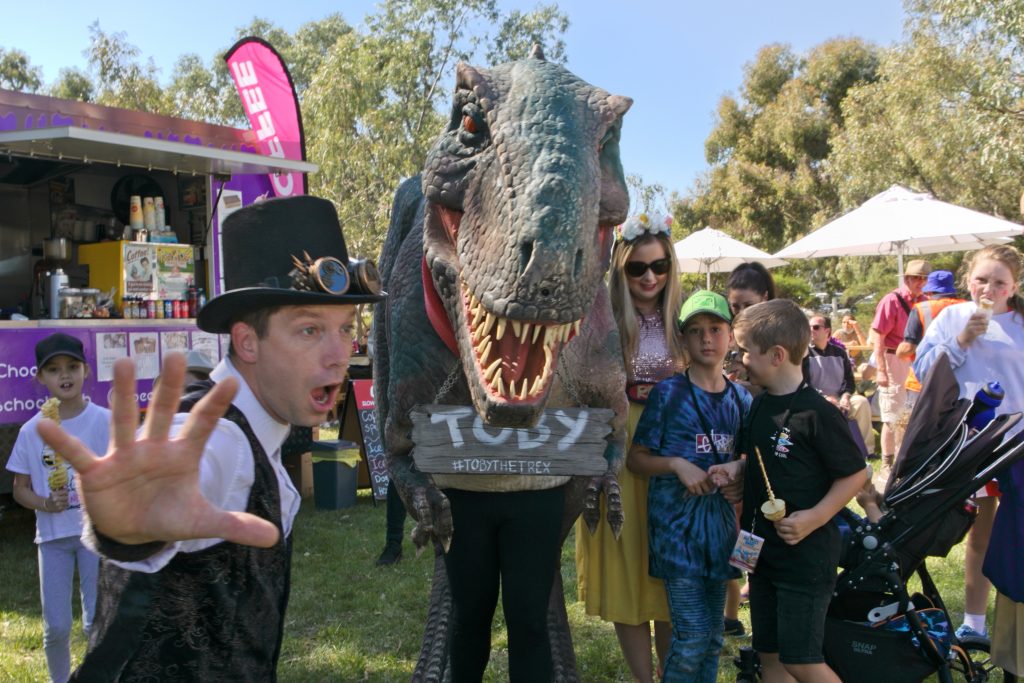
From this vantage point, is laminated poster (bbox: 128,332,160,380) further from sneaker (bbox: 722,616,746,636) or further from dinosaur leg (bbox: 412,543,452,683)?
sneaker (bbox: 722,616,746,636)

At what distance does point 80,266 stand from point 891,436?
25.6 ft

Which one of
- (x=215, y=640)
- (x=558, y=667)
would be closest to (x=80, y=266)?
(x=558, y=667)

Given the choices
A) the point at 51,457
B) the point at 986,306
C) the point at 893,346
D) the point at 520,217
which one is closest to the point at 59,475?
the point at 51,457

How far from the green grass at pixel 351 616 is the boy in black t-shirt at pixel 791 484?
3.80 feet

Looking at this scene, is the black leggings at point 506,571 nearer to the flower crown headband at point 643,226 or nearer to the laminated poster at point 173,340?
the flower crown headband at point 643,226

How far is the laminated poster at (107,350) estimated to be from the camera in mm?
6559

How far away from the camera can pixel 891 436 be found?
8.10 metres

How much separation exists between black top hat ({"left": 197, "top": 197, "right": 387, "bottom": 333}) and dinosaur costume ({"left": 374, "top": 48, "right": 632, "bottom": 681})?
0.34 m

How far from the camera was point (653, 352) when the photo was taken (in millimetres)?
3232

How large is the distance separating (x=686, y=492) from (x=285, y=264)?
5.96 feet

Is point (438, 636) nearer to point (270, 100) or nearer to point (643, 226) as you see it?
point (643, 226)

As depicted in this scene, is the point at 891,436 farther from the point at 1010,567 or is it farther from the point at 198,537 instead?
the point at 198,537

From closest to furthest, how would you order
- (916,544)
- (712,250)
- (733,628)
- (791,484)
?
1. (791,484)
2. (916,544)
3. (733,628)
4. (712,250)

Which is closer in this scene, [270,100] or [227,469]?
[227,469]
